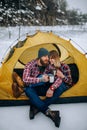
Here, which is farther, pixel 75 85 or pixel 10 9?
pixel 10 9

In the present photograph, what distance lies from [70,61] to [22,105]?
124 cm

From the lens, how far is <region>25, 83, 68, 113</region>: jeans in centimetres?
373

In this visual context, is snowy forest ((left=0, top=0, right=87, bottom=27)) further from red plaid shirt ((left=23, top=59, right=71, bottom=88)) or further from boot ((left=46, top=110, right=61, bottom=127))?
boot ((left=46, top=110, right=61, bottom=127))

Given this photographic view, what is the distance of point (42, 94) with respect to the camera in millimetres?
4020

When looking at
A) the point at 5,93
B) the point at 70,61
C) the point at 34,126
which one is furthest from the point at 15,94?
the point at 70,61

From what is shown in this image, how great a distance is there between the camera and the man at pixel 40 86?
3.72 metres

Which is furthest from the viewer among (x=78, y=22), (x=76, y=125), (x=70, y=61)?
(x=78, y=22)

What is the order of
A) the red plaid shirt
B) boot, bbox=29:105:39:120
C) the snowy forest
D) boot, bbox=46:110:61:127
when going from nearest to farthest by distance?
boot, bbox=46:110:61:127, boot, bbox=29:105:39:120, the red plaid shirt, the snowy forest

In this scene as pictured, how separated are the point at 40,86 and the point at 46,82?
112mm

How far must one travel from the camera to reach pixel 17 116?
3.87 metres

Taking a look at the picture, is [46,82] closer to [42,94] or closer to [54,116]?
[42,94]

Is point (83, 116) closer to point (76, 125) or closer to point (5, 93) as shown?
point (76, 125)

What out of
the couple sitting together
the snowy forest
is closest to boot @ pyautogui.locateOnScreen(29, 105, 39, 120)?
the couple sitting together

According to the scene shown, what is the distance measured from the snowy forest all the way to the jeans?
6.86 meters
